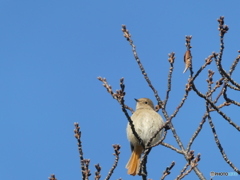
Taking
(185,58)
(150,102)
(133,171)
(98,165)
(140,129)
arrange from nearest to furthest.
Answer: (98,165) < (185,58) < (133,171) < (140,129) < (150,102)

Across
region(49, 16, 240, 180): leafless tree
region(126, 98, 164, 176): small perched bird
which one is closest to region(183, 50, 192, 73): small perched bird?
region(49, 16, 240, 180): leafless tree

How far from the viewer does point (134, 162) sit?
733cm

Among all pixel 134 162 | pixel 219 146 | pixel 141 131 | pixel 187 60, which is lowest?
pixel 219 146

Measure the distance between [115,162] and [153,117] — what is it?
3.42 meters

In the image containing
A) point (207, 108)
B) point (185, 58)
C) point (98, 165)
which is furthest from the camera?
point (207, 108)

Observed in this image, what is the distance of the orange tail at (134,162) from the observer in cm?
702

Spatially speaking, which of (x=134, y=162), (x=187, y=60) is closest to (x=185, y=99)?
(x=187, y=60)

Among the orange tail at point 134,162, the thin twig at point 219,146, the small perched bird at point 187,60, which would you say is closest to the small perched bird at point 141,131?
the orange tail at point 134,162

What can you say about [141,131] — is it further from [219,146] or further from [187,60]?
[187,60]

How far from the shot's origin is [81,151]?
4449 millimetres

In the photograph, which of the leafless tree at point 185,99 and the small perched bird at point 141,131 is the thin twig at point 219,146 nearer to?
the leafless tree at point 185,99

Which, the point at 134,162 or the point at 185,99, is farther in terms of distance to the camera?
the point at 134,162

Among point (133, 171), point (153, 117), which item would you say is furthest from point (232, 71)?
point (153, 117)

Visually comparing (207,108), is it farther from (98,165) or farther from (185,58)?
(98,165)
